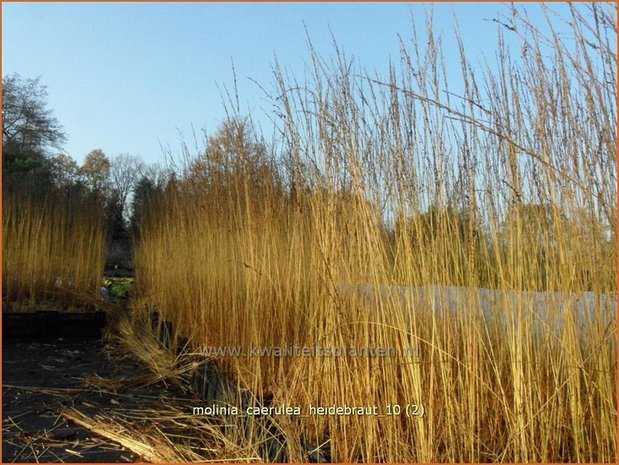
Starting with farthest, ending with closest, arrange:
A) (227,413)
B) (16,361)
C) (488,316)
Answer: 1. (16,361)
2. (227,413)
3. (488,316)

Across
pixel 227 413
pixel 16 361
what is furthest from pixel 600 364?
pixel 16 361

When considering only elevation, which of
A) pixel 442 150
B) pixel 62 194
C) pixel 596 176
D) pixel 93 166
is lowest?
pixel 596 176

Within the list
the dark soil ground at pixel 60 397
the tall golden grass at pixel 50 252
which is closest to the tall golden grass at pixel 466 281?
the dark soil ground at pixel 60 397

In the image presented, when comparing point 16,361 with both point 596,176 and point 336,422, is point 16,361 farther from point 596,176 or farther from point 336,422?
point 596,176

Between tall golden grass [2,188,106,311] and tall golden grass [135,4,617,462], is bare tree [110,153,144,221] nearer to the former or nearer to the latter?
tall golden grass [2,188,106,311]

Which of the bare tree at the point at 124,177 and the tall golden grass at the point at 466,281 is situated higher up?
the bare tree at the point at 124,177

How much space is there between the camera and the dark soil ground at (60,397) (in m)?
1.63

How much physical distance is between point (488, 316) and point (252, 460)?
2.23ft

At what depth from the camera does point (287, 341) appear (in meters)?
1.75

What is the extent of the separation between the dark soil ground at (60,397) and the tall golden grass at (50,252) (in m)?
0.66

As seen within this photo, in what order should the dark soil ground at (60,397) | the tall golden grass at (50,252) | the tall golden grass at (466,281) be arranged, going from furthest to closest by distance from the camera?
the tall golden grass at (50,252) < the dark soil ground at (60,397) < the tall golden grass at (466,281)

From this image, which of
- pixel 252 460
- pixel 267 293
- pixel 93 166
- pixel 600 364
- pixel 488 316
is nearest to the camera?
pixel 600 364

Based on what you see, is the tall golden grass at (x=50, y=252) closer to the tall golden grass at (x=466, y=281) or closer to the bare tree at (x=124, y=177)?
the bare tree at (x=124, y=177)

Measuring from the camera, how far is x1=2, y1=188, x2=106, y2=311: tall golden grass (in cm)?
411
